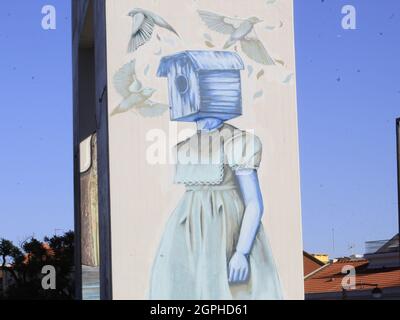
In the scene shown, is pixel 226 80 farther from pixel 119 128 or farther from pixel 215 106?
pixel 119 128

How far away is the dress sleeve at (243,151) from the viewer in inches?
720

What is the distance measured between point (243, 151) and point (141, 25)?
3572mm

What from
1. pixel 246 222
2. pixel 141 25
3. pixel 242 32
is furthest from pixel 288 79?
pixel 141 25

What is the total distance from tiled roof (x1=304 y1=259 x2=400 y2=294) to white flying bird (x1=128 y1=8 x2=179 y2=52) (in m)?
13.4

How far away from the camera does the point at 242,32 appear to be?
18781mm

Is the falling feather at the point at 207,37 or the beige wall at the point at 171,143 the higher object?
the falling feather at the point at 207,37

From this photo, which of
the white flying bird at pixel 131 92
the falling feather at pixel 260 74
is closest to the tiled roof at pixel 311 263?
the falling feather at pixel 260 74

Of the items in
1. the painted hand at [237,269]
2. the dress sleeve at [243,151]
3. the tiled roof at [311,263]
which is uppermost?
the dress sleeve at [243,151]

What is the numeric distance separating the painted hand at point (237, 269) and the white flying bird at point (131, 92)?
145 inches

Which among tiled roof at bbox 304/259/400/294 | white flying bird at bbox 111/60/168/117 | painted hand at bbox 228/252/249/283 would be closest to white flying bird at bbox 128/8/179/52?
white flying bird at bbox 111/60/168/117

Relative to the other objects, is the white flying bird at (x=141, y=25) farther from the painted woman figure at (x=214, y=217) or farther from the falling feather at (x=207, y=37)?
the falling feather at (x=207, y=37)

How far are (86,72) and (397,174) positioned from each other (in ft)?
41.6

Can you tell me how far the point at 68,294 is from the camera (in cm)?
3922

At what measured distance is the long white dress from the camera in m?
17.9
